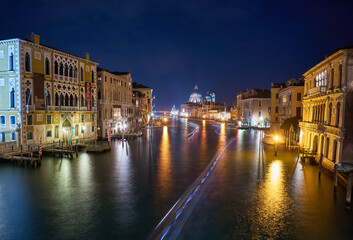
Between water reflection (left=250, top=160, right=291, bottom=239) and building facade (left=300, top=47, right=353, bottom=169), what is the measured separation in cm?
648

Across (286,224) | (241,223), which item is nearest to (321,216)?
(286,224)

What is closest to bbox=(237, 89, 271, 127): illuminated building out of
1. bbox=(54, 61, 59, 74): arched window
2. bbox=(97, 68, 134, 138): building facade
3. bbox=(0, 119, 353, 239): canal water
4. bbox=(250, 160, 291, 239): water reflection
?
bbox=(97, 68, 134, 138): building facade

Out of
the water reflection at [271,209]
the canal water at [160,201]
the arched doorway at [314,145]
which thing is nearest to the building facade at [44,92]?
the canal water at [160,201]

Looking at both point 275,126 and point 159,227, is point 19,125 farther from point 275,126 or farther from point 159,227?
point 275,126

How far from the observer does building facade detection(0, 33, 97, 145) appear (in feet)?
103

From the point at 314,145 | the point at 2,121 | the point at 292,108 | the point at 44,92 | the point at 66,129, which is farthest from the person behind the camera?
the point at 292,108

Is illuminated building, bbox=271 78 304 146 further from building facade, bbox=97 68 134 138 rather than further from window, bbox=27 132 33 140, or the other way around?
window, bbox=27 132 33 140

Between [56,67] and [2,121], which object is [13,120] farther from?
[56,67]


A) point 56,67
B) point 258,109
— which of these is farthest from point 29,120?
point 258,109

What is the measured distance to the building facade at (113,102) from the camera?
4953 centimetres

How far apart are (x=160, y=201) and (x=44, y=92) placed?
26.1 meters

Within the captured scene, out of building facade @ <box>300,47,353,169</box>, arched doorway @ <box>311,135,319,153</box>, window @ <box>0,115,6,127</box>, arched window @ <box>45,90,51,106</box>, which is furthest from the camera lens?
arched window @ <box>45,90,51,106</box>

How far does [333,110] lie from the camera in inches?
985

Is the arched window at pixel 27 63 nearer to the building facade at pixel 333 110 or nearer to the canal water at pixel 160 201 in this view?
the canal water at pixel 160 201
